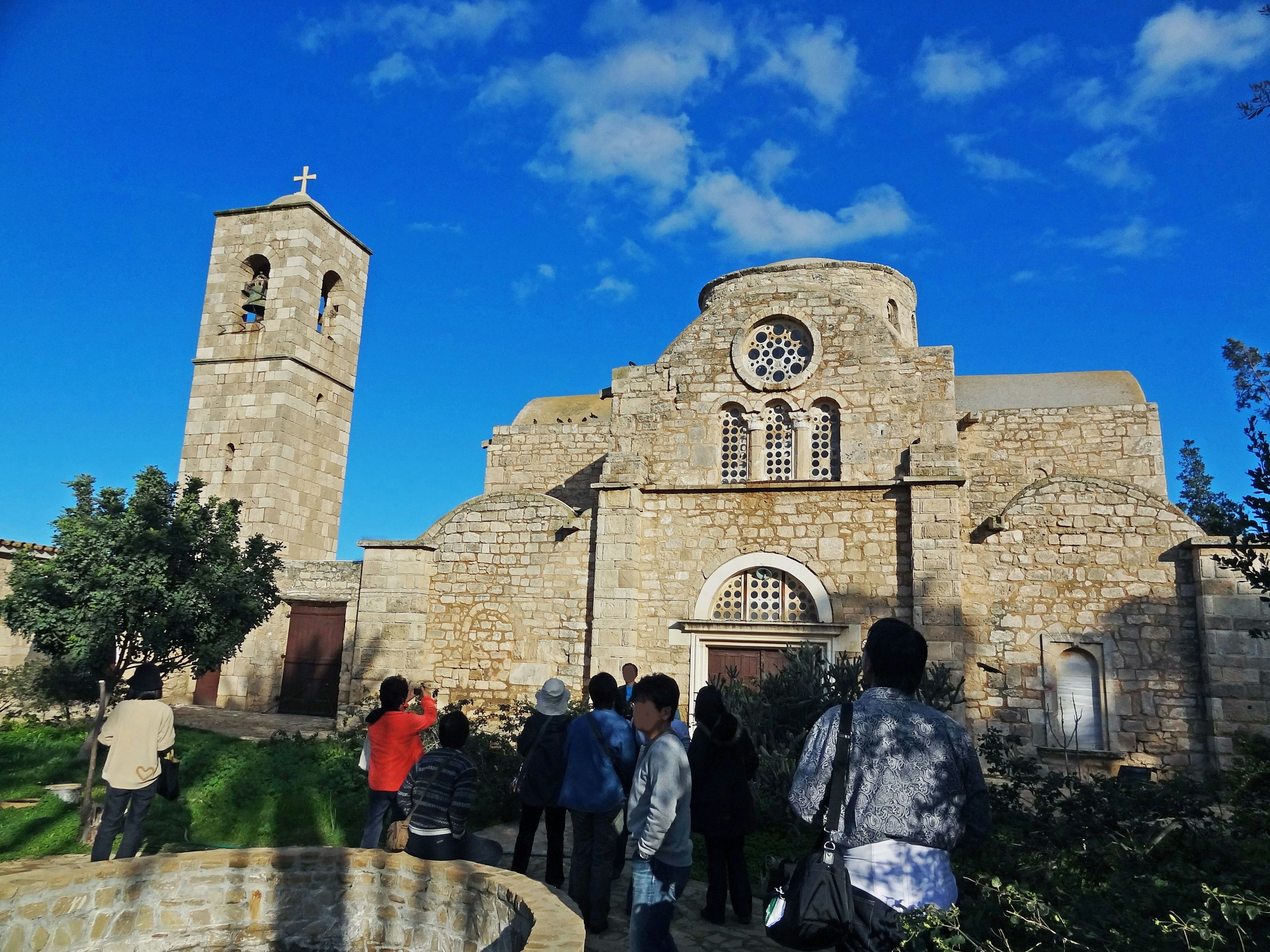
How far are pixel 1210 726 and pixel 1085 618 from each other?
1.68m

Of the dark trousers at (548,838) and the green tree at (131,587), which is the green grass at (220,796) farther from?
the dark trousers at (548,838)

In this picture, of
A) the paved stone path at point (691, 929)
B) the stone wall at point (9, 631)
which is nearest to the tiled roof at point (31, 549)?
the stone wall at point (9, 631)

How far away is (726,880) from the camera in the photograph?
527cm

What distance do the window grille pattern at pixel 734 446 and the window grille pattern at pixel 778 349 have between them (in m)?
0.67

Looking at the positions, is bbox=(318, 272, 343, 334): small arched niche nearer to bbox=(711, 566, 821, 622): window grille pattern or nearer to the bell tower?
the bell tower

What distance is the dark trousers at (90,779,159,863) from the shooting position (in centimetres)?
536

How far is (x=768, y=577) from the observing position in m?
11.1

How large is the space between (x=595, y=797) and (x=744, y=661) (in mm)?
6410

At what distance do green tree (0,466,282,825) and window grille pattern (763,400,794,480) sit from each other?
707cm

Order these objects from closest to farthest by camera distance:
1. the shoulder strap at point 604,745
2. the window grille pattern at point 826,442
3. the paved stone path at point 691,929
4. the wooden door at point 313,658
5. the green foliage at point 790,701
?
the paved stone path at point 691,929 → the shoulder strap at point 604,745 → the green foliage at point 790,701 → the window grille pattern at point 826,442 → the wooden door at point 313,658

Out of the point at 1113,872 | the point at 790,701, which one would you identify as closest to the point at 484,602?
the point at 790,701

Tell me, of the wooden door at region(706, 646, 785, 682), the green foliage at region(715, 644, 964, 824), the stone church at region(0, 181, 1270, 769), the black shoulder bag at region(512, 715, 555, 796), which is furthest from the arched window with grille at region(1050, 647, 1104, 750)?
the black shoulder bag at region(512, 715, 555, 796)

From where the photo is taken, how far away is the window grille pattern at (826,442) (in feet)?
37.2

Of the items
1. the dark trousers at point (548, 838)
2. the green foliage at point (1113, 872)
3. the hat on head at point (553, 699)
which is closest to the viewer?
the green foliage at point (1113, 872)
